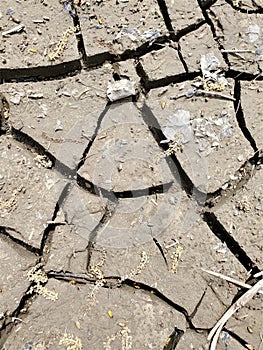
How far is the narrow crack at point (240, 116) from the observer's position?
2.84 m

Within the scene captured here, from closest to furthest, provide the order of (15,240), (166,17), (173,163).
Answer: (15,240), (173,163), (166,17)

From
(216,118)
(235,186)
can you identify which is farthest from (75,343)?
(216,118)

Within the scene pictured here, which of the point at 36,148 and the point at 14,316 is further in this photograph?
the point at 36,148

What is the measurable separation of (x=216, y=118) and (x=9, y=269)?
1.20m

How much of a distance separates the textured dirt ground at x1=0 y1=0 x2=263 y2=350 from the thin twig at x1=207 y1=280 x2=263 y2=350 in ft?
0.07

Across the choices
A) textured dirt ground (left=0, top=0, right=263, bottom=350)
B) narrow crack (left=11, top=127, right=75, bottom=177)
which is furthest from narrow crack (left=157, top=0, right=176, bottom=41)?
narrow crack (left=11, top=127, right=75, bottom=177)

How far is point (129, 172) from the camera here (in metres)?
2.83

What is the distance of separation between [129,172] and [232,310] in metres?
0.79

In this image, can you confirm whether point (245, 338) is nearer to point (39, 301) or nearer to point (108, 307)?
point (108, 307)

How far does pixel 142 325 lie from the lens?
104 inches

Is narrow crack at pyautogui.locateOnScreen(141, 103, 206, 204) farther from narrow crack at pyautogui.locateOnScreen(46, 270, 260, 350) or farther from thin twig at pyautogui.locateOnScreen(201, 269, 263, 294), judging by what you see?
narrow crack at pyautogui.locateOnScreen(46, 270, 260, 350)

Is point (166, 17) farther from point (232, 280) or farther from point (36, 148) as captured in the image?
point (232, 280)

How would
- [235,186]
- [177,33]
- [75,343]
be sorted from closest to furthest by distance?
[75,343], [235,186], [177,33]

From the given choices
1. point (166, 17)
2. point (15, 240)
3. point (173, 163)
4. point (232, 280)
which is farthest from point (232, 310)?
point (166, 17)
